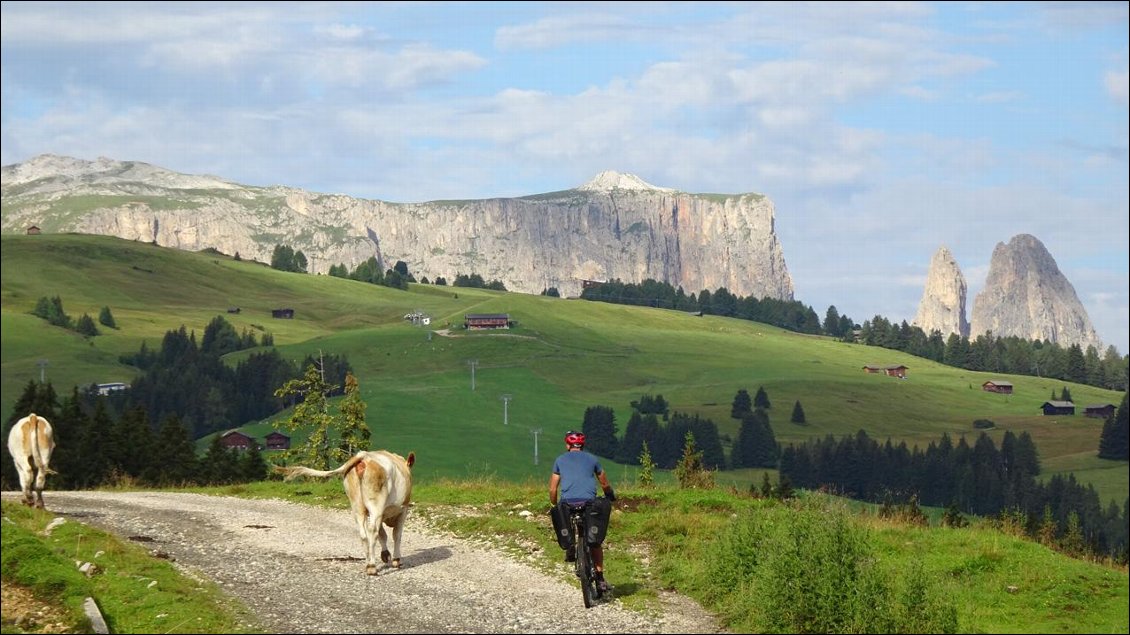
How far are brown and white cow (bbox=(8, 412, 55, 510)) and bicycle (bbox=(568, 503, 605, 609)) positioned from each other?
1545cm

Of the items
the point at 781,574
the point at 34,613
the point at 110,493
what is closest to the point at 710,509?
the point at 781,574

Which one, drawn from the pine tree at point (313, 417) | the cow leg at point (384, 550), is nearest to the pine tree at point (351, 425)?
the pine tree at point (313, 417)

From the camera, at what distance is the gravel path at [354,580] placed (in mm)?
20547

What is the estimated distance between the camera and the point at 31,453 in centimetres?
3162

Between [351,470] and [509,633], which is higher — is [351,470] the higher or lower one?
the higher one

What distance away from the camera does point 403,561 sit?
25984 mm

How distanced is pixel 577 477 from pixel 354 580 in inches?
184

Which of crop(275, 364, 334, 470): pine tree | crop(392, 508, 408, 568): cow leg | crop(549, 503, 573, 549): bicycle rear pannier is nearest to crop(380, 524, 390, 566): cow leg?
crop(392, 508, 408, 568): cow leg

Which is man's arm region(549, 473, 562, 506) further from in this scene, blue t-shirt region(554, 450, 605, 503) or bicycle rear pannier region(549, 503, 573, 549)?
bicycle rear pannier region(549, 503, 573, 549)

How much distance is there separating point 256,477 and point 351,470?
64.5 m

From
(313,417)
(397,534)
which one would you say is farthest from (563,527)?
(313,417)

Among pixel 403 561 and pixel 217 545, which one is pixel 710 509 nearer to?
pixel 403 561

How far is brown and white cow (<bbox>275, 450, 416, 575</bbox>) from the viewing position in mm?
24766

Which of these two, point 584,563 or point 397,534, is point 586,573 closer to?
point 584,563
